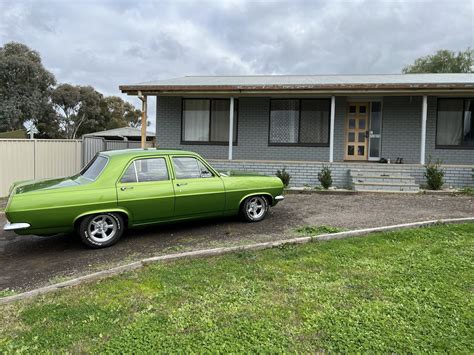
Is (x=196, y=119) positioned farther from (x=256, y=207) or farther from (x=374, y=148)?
(x=256, y=207)

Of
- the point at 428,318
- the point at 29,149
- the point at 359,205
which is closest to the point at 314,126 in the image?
the point at 359,205

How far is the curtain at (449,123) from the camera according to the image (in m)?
13.0

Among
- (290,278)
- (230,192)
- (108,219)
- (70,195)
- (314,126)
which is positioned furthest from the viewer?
(314,126)

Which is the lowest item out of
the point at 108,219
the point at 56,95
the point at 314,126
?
the point at 108,219

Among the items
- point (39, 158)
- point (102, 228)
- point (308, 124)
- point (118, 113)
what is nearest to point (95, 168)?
point (102, 228)

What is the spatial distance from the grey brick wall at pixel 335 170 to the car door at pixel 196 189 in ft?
17.6

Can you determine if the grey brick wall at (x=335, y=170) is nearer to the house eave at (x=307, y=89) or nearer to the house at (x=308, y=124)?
the house at (x=308, y=124)

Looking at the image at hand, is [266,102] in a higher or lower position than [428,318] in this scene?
higher

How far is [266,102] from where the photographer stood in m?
13.7

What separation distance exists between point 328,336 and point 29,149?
11.6m

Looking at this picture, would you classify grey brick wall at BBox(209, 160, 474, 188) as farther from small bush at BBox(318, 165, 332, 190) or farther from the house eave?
the house eave

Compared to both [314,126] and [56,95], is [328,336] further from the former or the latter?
[56,95]

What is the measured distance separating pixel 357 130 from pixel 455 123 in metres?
3.18

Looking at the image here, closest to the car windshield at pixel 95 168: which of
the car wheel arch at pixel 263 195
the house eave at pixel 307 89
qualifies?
the car wheel arch at pixel 263 195
